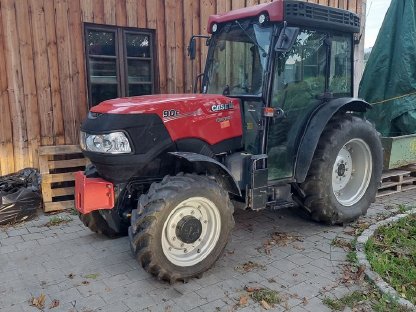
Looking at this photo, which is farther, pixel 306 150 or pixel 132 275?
pixel 306 150

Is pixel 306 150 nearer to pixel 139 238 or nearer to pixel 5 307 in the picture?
pixel 139 238

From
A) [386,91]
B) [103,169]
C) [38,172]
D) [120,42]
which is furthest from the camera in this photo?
[386,91]

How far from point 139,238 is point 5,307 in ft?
3.88

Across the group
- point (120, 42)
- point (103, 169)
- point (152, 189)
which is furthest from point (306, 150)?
point (120, 42)

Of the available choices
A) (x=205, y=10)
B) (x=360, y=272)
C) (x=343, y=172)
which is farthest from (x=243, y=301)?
(x=205, y=10)

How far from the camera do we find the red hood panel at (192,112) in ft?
11.0

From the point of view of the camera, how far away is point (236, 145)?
399 cm

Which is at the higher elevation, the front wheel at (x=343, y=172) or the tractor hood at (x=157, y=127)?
the tractor hood at (x=157, y=127)

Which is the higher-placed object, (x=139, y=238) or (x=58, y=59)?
(x=58, y=59)

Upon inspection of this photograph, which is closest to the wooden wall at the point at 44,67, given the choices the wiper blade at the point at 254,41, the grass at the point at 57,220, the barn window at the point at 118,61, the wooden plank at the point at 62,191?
the barn window at the point at 118,61

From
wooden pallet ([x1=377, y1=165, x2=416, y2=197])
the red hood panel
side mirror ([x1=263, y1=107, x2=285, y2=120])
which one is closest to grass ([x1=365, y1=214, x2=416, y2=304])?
wooden pallet ([x1=377, y1=165, x2=416, y2=197])

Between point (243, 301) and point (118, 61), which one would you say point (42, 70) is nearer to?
point (118, 61)

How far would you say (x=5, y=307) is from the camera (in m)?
2.95

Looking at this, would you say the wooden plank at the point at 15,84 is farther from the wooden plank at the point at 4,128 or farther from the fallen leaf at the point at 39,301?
the fallen leaf at the point at 39,301
